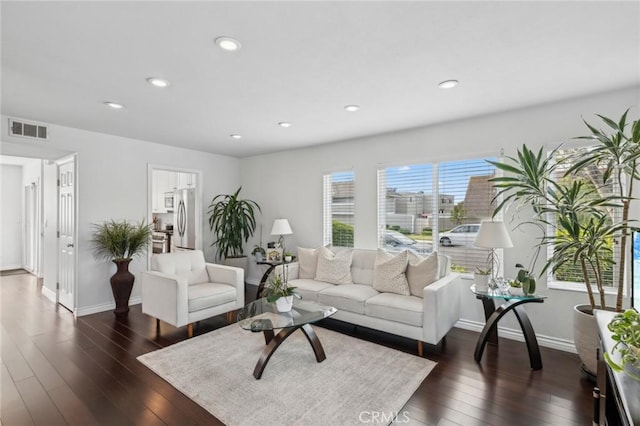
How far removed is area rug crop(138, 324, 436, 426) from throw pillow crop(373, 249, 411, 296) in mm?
686

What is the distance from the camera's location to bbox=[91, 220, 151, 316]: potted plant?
4.25 meters

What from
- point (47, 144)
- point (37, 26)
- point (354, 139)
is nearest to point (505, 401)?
point (354, 139)

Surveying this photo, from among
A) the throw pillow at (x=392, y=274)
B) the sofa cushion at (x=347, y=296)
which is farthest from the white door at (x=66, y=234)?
the throw pillow at (x=392, y=274)

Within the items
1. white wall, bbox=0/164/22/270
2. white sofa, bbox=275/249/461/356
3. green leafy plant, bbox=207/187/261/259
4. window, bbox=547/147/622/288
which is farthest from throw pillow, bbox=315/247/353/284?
white wall, bbox=0/164/22/270

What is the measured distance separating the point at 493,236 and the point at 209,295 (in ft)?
10.3

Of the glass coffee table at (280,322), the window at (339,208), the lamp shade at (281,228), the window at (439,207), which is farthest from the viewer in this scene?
the lamp shade at (281,228)

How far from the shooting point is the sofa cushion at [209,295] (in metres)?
3.52

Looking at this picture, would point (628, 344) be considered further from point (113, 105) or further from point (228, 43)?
point (113, 105)

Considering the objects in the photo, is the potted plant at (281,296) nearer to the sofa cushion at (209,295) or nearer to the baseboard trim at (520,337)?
the sofa cushion at (209,295)

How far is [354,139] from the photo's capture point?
4684 millimetres

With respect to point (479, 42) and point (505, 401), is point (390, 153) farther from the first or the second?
point (505, 401)

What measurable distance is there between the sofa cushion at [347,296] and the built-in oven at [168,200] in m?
4.18

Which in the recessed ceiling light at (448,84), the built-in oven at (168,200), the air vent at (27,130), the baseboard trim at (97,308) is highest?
the recessed ceiling light at (448,84)
